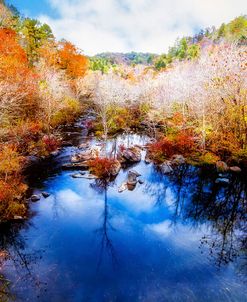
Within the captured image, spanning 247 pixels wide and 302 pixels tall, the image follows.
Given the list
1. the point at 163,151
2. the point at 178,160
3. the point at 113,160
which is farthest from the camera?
the point at 163,151

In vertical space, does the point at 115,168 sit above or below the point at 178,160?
below

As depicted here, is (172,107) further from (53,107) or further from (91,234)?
(91,234)

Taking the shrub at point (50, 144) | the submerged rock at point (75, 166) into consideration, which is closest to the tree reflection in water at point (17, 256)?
the submerged rock at point (75, 166)

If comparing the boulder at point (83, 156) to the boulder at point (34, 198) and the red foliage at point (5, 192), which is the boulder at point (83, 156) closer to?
the boulder at point (34, 198)

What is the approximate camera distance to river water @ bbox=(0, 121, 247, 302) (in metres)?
8.77

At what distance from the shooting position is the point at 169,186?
56.3 ft

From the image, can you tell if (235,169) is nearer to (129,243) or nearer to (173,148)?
(173,148)

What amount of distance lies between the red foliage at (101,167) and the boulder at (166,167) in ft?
13.8

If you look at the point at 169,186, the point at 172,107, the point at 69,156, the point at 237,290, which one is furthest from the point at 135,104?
the point at 237,290

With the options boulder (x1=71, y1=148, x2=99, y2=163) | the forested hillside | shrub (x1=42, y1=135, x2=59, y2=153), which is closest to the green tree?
the forested hillside

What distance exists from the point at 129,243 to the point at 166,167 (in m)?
9.23

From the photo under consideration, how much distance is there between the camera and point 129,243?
11.3 m

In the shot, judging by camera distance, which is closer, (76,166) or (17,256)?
(17,256)

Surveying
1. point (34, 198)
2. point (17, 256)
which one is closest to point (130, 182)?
point (34, 198)
